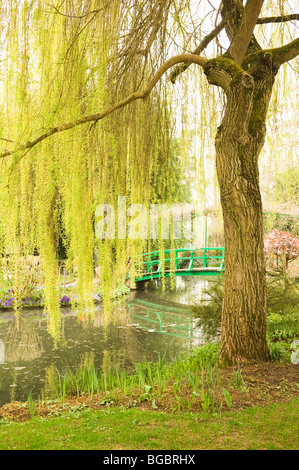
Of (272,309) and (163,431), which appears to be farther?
(272,309)

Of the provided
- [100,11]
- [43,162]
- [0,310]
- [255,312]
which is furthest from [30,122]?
[0,310]

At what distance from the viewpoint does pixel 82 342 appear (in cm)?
667

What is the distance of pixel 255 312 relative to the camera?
3.53 metres

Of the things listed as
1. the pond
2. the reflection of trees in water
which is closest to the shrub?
the pond

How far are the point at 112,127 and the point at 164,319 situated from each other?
20.0 feet

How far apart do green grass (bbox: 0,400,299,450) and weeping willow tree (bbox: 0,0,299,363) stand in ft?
2.28

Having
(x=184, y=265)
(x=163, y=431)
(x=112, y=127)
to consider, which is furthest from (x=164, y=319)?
(x=184, y=265)

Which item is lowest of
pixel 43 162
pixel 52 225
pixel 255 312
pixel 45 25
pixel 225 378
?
pixel 225 378

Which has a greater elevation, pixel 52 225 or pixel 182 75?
pixel 182 75

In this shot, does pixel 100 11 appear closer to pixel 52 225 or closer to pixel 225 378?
pixel 52 225

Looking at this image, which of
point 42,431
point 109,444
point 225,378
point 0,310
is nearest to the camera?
point 109,444

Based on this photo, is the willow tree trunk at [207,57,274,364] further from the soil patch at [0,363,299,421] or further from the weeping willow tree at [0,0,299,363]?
the soil patch at [0,363,299,421]

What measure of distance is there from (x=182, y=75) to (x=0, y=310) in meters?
7.47

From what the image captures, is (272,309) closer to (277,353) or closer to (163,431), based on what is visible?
(277,353)
